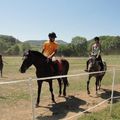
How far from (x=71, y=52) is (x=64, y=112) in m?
99.8

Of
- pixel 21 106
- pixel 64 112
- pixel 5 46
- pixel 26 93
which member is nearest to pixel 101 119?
pixel 64 112

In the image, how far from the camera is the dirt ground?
10180mm

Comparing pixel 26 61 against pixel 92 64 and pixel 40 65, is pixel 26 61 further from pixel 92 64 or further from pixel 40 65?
pixel 92 64

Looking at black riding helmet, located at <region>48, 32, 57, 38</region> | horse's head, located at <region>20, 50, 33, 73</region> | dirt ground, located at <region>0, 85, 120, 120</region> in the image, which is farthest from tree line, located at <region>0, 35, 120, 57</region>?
horse's head, located at <region>20, 50, 33, 73</region>

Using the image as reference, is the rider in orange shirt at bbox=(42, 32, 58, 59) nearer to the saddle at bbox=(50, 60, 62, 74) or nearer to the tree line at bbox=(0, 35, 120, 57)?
the saddle at bbox=(50, 60, 62, 74)

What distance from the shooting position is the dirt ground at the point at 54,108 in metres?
10.2

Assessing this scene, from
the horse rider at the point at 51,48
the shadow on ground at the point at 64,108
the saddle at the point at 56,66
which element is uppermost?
the horse rider at the point at 51,48

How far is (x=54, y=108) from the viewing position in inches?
453

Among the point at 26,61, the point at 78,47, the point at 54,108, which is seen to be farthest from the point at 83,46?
the point at 26,61

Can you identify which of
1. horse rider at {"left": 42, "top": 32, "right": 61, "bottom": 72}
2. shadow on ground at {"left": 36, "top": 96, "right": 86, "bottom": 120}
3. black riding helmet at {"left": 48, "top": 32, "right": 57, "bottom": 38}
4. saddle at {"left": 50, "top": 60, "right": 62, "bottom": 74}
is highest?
black riding helmet at {"left": 48, "top": 32, "right": 57, "bottom": 38}

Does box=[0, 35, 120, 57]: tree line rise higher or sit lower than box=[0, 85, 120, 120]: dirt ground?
higher

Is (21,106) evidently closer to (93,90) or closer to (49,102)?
(49,102)

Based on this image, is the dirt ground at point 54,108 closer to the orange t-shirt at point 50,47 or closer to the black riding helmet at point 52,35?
the orange t-shirt at point 50,47

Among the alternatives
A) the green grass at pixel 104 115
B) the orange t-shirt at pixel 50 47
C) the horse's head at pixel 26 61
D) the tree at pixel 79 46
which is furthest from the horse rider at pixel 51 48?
the tree at pixel 79 46
